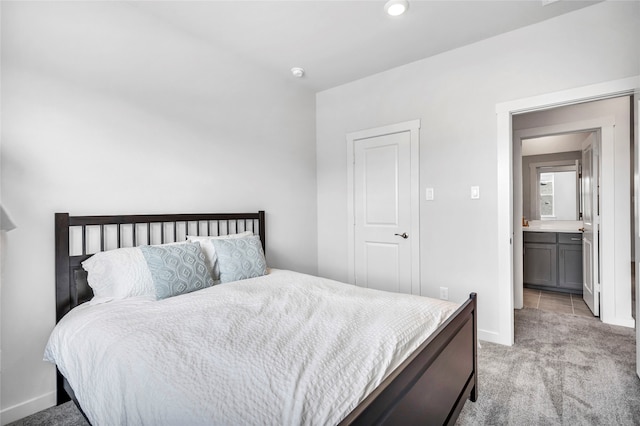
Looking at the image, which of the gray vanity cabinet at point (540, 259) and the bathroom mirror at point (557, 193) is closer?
the gray vanity cabinet at point (540, 259)

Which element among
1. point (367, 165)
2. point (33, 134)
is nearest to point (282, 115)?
point (367, 165)

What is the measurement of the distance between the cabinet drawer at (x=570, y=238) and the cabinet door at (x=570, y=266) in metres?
0.05

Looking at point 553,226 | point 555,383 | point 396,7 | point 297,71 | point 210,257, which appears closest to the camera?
point 555,383

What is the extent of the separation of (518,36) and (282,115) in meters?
2.29

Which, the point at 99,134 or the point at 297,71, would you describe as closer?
the point at 99,134

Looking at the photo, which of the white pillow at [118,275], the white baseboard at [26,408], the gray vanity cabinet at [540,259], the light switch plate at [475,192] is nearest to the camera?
the white baseboard at [26,408]

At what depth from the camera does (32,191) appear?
1817 mm

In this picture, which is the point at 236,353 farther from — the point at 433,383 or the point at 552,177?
the point at 552,177

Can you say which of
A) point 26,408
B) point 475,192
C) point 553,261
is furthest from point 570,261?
point 26,408

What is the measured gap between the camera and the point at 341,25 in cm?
250

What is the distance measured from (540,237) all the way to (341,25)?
400cm

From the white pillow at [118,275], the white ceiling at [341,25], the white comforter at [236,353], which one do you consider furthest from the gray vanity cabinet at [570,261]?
the white pillow at [118,275]

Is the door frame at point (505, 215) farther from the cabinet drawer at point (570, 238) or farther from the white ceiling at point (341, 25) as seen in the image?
the cabinet drawer at point (570, 238)

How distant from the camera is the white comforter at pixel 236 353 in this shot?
2.97 ft
